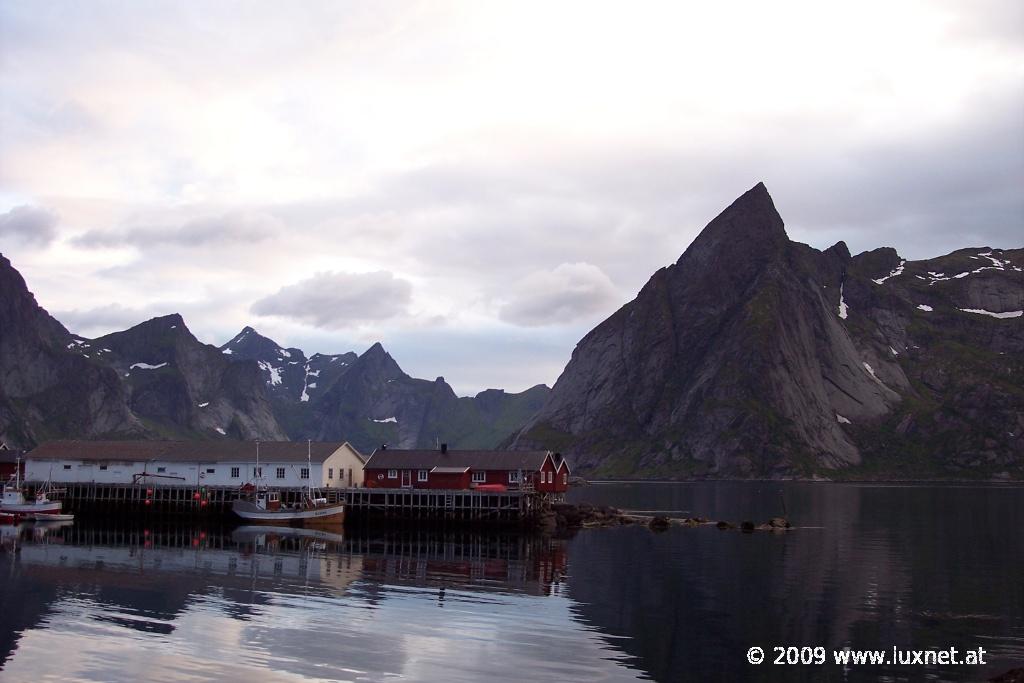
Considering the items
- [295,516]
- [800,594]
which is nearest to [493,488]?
[295,516]

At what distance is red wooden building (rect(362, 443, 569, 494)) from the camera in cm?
10569

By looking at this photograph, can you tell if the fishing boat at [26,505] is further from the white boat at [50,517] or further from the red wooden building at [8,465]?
the red wooden building at [8,465]

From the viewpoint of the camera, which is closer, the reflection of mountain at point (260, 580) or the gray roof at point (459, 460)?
the reflection of mountain at point (260, 580)

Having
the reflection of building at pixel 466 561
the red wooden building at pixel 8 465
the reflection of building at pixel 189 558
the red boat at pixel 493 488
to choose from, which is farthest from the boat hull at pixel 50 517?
the red boat at pixel 493 488

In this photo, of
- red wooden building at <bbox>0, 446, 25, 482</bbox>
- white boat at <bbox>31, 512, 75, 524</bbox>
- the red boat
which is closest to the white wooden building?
red wooden building at <bbox>0, 446, 25, 482</bbox>

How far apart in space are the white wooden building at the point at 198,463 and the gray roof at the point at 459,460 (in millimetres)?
4811

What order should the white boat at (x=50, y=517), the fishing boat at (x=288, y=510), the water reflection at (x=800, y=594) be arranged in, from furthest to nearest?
the white boat at (x=50, y=517) → the fishing boat at (x=288, y=510) → the water reflection at (x=800, y=594)

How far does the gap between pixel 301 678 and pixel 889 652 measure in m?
23.8

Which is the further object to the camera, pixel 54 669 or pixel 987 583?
pixel 987 583

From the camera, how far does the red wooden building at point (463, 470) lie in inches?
4161

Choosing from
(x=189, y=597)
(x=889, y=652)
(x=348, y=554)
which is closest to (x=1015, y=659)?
(x=889, y=652)

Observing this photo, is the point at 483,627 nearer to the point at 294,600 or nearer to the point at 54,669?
the point at 294,600

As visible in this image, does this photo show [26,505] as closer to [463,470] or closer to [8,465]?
[8,465]

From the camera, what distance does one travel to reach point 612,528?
103 m
